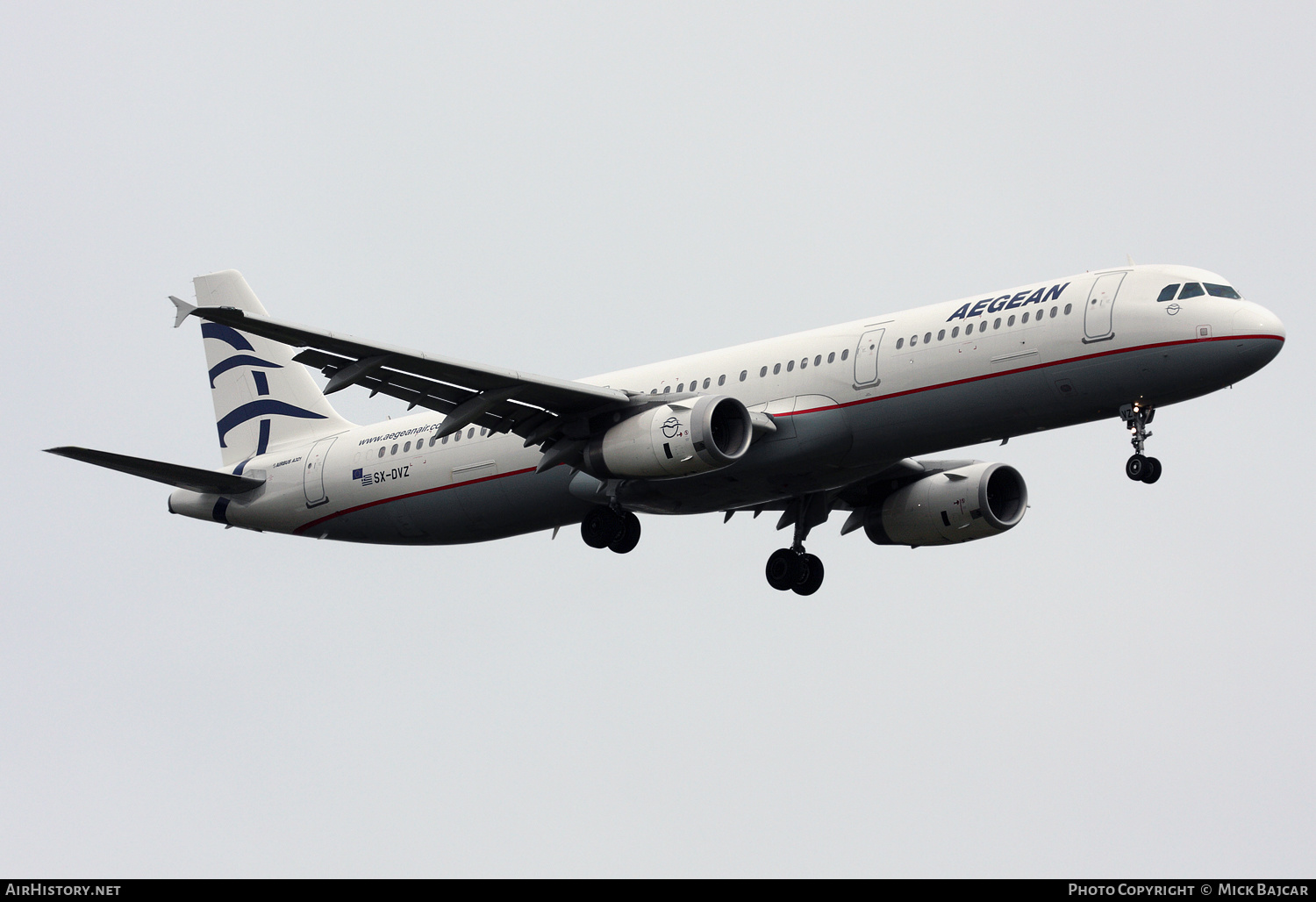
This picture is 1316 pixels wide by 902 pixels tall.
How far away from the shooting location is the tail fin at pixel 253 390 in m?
45.2

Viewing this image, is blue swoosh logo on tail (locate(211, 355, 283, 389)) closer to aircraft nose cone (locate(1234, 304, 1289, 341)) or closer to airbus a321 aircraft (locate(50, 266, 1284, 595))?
airbus a321 aircraft (locate(50, 266, 1284, 595))

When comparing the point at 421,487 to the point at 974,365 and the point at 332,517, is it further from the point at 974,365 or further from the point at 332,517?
the point at 974,365

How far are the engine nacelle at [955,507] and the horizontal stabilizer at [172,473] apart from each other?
52.4ft

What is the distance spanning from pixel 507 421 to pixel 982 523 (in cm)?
1185

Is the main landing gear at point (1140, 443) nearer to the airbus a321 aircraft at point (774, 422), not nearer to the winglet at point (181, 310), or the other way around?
the airbus a321 aircraft at point (774, 422)

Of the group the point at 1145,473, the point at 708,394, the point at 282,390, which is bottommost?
the point at 1145,473

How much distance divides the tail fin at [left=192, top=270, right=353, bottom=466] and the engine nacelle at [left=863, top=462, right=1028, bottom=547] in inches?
567

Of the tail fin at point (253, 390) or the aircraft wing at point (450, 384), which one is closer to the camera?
the aircraft wing at point (450, 384)

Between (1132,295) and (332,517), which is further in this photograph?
(332,517)

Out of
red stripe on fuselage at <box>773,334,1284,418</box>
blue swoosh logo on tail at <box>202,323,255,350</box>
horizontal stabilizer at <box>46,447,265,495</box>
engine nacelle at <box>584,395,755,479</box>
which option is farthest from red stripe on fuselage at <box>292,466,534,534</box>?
red stripe on fuselage at <box>773,334,1284,418</box>

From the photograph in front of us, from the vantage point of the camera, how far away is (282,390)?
45.9 m

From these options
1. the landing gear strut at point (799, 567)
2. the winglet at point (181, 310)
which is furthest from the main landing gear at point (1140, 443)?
the winglet at point (181, 310)
